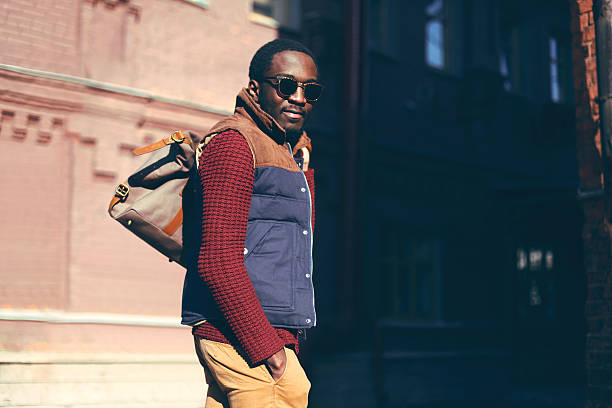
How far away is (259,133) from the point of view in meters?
2.84

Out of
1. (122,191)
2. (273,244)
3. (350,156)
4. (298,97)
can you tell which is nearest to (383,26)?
(350,156)

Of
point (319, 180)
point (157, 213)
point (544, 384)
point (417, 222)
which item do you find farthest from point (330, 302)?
point (157, 213)

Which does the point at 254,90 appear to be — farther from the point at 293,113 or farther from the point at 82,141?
the point at 82,141

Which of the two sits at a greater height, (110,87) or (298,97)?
(110,87)

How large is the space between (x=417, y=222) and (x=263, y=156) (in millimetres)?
9295

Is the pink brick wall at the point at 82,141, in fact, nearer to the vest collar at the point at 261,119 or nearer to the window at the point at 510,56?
the vest collar at the point at 261,119

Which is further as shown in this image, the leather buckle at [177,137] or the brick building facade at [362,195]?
the brick building facade at [362,195]

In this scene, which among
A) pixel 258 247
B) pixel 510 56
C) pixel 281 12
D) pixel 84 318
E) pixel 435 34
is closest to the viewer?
pixel 258 247

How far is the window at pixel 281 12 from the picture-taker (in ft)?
33.6

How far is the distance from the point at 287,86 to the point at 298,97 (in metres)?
0.06

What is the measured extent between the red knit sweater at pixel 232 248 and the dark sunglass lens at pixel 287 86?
0.32 metres

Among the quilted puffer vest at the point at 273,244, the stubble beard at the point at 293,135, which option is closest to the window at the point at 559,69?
the stubble beard at the point at 293,135

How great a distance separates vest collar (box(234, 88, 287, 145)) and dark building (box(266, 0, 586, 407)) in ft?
22.8

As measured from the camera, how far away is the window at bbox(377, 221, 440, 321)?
37.8 feet
